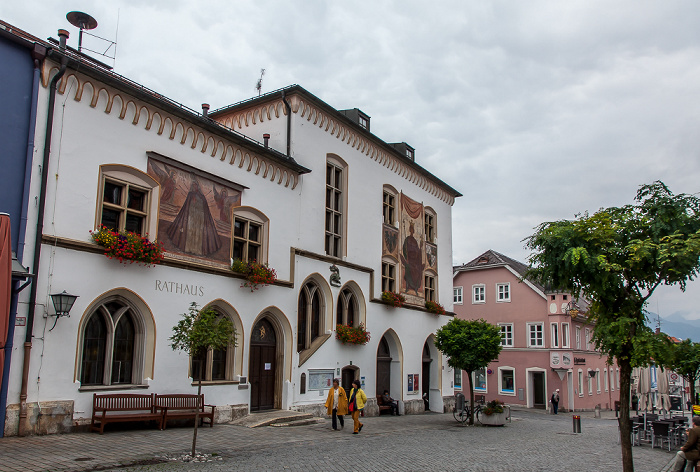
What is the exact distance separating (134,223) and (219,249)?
9.54ft

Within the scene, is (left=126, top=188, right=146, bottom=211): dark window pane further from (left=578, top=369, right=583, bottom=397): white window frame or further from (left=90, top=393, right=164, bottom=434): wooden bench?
(left=578, top=369, right=583, bottom=397): white window frame

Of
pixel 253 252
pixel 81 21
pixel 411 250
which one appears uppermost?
pixel 81 21

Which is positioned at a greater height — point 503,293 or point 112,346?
point 503,293

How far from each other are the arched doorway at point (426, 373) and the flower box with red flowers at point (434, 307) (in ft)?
5.47

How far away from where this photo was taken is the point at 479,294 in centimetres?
4569

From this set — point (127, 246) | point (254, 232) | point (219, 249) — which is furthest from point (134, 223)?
point (254, 232)

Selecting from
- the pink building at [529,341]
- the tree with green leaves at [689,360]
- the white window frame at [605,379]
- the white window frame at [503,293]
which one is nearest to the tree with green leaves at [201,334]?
the tree with green leaves at [689,360]

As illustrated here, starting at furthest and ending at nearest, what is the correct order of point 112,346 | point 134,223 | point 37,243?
point 134,223
point 112,346
point 37,243

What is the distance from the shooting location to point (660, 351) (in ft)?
30.0

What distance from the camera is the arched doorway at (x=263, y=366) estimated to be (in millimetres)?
19594

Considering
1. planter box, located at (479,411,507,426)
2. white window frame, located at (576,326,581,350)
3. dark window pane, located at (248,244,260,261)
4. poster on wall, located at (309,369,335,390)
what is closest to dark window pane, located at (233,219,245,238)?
dark window pane, located at (248,244,260,261)

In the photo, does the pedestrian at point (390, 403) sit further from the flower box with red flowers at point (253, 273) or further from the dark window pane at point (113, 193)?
the dark window pane at point (113, 193)

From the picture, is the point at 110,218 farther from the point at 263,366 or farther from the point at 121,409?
the point at 263,366

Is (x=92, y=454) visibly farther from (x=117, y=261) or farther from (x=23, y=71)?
(x=23, y=71)
